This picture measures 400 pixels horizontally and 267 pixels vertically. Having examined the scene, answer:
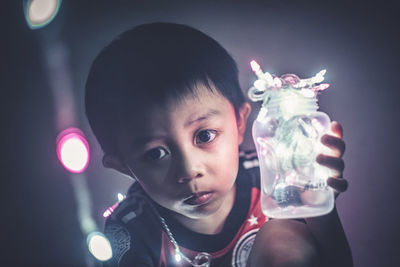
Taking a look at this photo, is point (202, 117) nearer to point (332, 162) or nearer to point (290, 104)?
point (290, 104)

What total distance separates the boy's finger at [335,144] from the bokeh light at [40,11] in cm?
84

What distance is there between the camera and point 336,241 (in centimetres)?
68

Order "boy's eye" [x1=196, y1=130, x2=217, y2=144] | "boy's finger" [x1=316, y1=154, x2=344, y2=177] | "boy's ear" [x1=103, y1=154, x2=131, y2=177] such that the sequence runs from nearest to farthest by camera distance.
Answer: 1. "boy's finger" [x1=316, y1=154, x2=344, y2=177]
2. "boy's eye" [x1=196, y1=130, x2=217, y2=144]
3. "boy's ear" [x1=103, y1=154, x2=131, y2=177]

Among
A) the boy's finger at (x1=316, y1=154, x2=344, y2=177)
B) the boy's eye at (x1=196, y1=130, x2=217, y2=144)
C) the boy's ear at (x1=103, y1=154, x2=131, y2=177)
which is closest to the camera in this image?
the boy's finger at (x1=316, y1=154, x2=344, y2=177)

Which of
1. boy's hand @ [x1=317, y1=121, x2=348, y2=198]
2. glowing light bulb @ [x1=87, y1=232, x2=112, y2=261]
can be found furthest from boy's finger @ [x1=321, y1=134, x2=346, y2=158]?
glowing light bulb @ [x1=87, y1=232, x2=112, y2=261]

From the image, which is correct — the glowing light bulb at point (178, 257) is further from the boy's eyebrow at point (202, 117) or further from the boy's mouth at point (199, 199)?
the boy's eyebrow at point (202, 117)

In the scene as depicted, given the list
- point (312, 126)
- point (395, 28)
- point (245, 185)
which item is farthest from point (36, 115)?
point (395, 28)

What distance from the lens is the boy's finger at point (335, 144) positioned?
0.60 meters

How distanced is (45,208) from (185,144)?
68cm

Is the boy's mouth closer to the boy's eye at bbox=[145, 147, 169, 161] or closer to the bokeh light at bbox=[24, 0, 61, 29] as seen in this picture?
the boy's eye at bbox=[145, 147, 169, 161]

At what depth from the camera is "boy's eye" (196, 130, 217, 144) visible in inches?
27.6

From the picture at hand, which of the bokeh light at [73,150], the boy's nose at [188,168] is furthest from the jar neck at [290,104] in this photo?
the bokeh light at [73,150]

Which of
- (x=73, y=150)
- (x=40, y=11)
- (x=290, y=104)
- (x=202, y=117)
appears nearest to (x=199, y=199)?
(x=202, y=117)

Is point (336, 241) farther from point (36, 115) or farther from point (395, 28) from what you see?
point (36, 115)
